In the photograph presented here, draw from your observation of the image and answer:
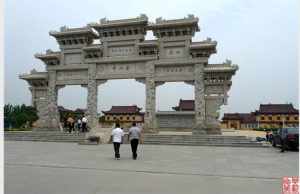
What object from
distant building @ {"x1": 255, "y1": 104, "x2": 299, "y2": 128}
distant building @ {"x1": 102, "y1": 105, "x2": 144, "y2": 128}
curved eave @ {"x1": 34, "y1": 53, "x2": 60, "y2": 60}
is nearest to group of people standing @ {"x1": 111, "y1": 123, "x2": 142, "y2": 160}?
curved eave @ {"x1": 34, "y1": 53, "x2": 60, "y2": 60}

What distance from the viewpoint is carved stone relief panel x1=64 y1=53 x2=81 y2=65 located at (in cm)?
3550

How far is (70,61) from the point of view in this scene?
117ft

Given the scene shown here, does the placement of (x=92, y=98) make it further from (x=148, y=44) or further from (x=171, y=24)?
(x=171, y=24)

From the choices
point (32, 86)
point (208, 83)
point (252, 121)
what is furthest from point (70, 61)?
point (252, 121)

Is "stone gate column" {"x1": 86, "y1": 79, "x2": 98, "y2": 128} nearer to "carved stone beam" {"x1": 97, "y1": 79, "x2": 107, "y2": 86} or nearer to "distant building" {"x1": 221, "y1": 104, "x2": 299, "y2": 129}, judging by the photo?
"carved stone beam" {"x1": 97, "y1": 79, "x2": 107, "y2": 86}

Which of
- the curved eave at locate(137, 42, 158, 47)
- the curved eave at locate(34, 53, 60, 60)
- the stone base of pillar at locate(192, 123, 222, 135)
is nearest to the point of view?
the stone base of pillar at locate(192, 123, 222, 135)

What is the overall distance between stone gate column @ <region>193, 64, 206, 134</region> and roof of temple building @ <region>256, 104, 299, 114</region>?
2029 inches

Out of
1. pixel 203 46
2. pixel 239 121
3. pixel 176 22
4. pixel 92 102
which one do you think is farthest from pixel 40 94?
pixel 239 121

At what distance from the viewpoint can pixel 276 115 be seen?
7669 centimetres

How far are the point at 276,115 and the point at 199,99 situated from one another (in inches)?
2045

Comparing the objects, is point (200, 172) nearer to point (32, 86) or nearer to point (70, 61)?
point (70, 61)

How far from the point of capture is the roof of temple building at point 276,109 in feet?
250

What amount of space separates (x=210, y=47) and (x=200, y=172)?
21841mm

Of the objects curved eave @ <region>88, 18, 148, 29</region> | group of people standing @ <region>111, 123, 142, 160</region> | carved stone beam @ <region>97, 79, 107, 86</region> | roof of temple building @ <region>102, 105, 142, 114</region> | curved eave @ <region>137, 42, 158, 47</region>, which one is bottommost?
group of people standing @ <region>111, 123, 142, 160</region>
